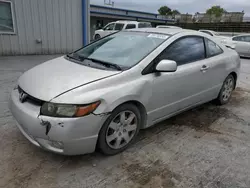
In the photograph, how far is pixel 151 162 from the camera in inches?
102

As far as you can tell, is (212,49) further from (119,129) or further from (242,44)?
(242,44)

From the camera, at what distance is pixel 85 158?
262 cm

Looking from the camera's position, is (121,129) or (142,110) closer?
(121,129)

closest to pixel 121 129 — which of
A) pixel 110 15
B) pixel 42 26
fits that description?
pixel 42 26

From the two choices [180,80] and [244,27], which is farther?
[244,27]

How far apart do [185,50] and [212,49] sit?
839 millimetres

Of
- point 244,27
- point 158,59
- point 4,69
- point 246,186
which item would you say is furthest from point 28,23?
point 244,27

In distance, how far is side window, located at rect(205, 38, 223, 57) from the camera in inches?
151

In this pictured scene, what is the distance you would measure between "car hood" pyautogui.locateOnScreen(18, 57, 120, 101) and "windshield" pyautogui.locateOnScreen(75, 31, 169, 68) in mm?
348

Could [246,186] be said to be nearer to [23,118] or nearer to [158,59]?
[158,59]

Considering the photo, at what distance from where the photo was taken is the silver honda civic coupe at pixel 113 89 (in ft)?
7.34

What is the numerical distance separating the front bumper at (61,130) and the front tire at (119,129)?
0.12 meters

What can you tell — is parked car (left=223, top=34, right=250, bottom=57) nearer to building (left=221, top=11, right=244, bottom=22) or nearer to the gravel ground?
the gravel ground

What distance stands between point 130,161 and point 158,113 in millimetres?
796
